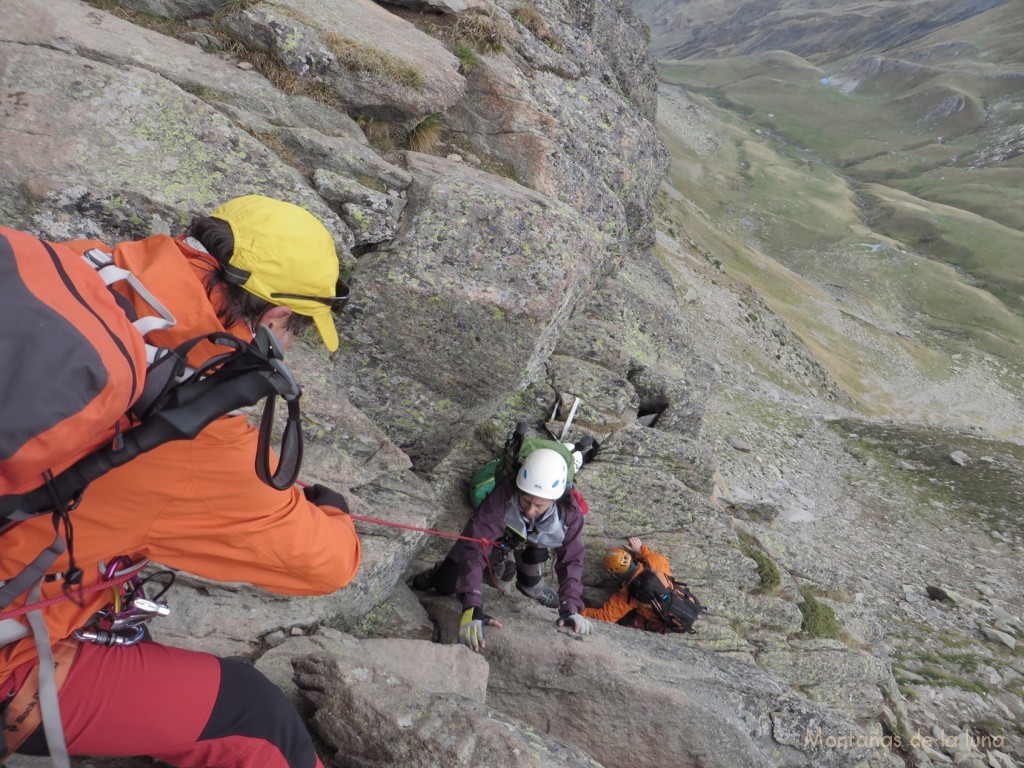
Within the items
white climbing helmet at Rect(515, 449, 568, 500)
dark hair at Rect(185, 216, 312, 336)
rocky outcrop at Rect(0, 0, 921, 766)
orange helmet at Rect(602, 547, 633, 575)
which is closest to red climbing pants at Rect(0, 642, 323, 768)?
rocky outcrop at Rect(0, 0, 921, 766)

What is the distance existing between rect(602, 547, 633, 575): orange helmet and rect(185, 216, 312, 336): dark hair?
32.0 ft

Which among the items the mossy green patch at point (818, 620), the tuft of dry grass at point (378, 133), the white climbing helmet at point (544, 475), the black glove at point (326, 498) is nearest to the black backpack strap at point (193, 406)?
the black glove at point (326, 498)

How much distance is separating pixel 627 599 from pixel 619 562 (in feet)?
2.60

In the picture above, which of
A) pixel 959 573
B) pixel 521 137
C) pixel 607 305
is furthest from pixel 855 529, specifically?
pixel 521 137

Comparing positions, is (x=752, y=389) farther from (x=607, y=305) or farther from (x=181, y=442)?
(x=181, y=442)

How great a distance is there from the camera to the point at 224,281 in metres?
4.32

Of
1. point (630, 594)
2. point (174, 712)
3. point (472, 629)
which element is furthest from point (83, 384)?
point (630, 594)

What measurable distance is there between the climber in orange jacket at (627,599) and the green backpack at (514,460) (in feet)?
7.80

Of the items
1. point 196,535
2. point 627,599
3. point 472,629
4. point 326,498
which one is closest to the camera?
point 196,535

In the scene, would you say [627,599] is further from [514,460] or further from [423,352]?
[423,352]

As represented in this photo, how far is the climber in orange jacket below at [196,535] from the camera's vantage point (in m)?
3.98

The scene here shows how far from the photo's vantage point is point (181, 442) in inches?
154

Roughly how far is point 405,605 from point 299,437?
6541 millimetres

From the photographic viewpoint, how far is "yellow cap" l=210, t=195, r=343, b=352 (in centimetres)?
428
